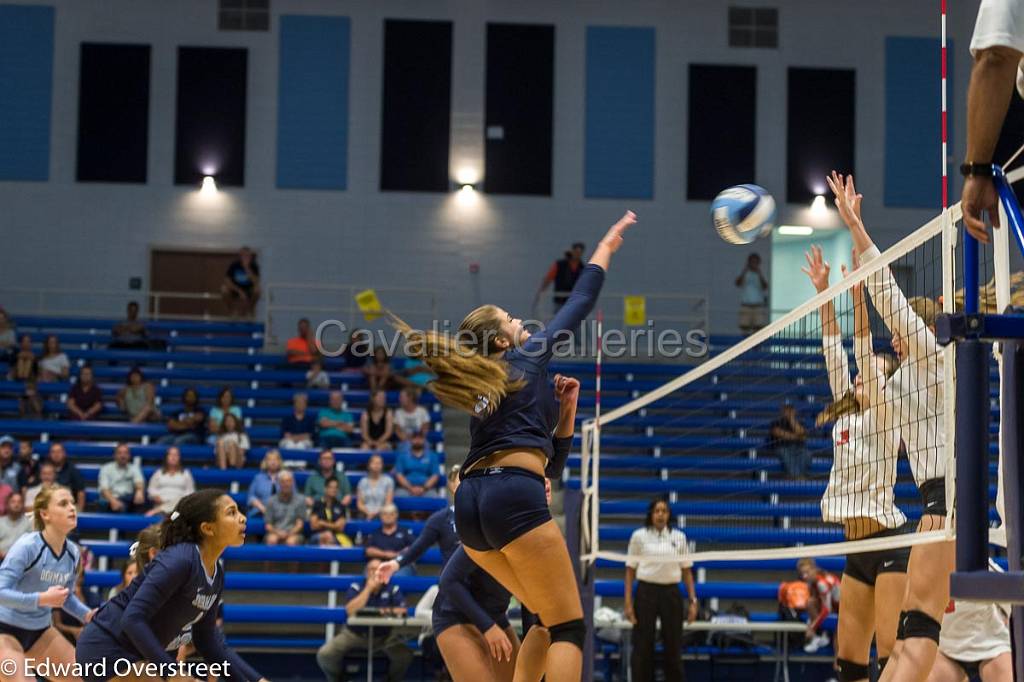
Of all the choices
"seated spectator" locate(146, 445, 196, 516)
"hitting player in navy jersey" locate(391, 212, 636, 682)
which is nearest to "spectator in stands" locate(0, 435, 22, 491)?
"seated spectator" locate(146, 445, 196, 516)

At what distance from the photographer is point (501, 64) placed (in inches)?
860

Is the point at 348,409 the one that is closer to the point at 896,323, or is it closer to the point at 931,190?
the point at 931,190

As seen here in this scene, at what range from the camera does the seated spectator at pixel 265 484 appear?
14180 millimetres

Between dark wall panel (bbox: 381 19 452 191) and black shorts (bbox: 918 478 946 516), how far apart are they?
16.9m

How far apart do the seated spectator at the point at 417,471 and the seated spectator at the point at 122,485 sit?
2.98 m

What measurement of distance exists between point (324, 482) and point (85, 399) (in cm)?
457

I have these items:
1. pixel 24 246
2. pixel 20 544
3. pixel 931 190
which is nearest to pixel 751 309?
pixel 931 190

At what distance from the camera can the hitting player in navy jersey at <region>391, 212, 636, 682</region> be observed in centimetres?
488

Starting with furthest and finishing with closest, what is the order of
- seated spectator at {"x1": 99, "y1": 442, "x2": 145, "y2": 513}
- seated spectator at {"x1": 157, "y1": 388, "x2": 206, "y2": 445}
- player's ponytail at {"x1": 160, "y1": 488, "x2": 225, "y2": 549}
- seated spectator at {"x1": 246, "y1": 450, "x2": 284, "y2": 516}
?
seated spectator at {"x1": 157, "y1": 388, "x2": 206, "y2": 445}
seated spectator at {"x1": 99, "y1": 442, "x2": 145, "y2": 513}
seated spectator at {"x1": 246, "y1": 450, "x2": 284, "y2": 516}
player's ponytail at {"x1": 160, "y1": 488, "x2": 225, "y2": 549}

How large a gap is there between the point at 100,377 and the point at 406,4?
8.41 metres

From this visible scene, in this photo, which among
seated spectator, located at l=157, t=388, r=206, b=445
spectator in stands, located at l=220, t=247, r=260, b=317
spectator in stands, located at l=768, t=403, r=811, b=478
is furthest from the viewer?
spectator in stands, located at l=220, t=247, r=260, b=317

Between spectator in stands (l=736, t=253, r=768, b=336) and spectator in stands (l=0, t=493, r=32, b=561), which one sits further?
spectator in stands (l=736, t=253, r=768, b=336)

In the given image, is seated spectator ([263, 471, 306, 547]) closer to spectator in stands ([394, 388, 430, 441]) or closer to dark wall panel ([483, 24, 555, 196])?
spectator in stands ([394, 388, 430, 441])

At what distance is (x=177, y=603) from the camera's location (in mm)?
5496
